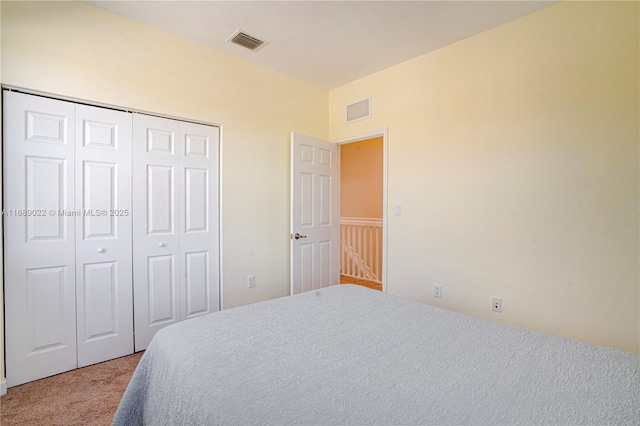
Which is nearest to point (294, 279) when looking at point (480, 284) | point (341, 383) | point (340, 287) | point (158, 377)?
point (340, 287)

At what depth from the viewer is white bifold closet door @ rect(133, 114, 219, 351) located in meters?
2.48

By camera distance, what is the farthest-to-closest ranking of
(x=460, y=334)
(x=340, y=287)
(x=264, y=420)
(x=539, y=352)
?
(x=340, y=287) < (x=460, y=334) < (x=539, y=352) < (x=264, y=420)

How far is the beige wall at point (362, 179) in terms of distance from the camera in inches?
212

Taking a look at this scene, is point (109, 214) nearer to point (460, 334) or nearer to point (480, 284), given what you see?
point (460, 334)

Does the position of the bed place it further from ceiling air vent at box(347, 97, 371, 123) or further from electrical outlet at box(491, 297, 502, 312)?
ceiling air vent at box(347, 97, 371, 123)

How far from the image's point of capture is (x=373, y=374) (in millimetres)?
997

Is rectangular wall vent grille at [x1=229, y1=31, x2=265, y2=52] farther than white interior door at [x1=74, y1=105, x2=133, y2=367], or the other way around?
rectangular wall vent grille at [x1=229, y1=31, x2=265, y2=52]

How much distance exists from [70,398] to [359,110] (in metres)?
3.46

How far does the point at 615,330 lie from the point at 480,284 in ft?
2.74

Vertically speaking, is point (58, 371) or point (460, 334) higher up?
point (460, 334)

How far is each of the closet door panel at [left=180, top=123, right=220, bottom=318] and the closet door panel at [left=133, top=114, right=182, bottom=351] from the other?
0.07 metres

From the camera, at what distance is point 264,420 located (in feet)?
2.58

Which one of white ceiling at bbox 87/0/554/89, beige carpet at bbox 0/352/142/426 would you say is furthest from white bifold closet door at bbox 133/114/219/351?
white ceiling at bbox 87/0/554/89

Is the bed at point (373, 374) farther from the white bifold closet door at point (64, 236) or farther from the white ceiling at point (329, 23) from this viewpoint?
the white ceiling at point (329, 23)
